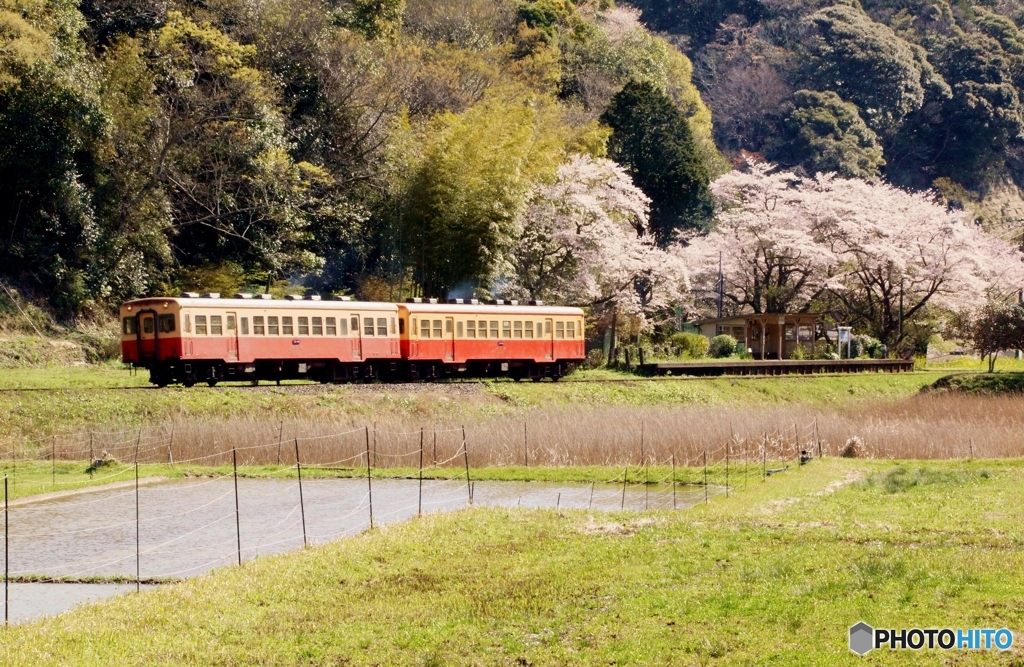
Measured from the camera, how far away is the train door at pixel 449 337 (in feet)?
120

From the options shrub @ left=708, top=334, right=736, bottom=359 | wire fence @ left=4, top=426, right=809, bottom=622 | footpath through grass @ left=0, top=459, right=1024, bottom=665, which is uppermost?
footpath through grass @ left=0, top=459, right=1024, bottom=665

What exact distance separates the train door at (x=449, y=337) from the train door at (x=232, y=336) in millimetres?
6852

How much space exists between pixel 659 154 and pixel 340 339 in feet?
100.0

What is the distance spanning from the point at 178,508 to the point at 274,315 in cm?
1334

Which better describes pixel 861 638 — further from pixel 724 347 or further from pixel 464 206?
pixel 724 347

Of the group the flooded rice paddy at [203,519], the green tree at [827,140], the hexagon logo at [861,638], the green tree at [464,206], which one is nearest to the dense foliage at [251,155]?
the green tree at [464,206]

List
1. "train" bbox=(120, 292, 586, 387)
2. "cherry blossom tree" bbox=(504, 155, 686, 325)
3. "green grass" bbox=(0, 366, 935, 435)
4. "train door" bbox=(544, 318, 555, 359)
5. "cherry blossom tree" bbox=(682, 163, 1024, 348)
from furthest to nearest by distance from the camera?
"cherry blossom tree" bbox=(682, 163, 1024, 348) < "cherry blossom tree" bbox=(504, 155, 686, 325) < "train door" bbox=(544, 318, 555, 359) < "train" bbox=(120, 292, 586, 387) < "green grass" bbox=(0, 366, 935, 435)

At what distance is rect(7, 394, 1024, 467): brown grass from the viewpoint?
83.2ft

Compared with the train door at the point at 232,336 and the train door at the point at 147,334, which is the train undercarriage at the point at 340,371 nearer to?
the train door at the point at 147,334

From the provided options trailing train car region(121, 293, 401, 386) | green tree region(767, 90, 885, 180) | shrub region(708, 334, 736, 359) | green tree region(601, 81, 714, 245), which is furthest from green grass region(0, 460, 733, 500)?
green tree region(767, 90, 885, 180)

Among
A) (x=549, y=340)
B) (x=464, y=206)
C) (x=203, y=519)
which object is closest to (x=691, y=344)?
(x=549, y=340)

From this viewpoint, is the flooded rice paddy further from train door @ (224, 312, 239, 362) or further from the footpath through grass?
train door @ (224, 312, 239, 362)

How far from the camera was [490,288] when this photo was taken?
4344cm

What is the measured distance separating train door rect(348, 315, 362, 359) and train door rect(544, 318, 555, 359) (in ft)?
22.7
